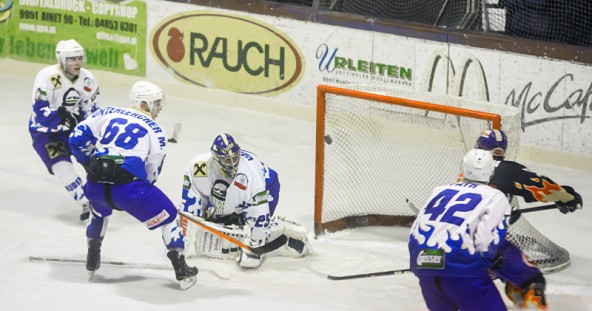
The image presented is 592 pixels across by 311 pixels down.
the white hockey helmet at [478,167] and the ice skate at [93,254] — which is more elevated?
the white hockey helmet at [478,167]

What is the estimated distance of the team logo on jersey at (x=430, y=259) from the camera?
5078 mm

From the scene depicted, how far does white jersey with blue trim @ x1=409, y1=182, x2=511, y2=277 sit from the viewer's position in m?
5.06

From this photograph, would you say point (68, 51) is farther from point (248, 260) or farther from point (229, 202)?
point (248, 260)

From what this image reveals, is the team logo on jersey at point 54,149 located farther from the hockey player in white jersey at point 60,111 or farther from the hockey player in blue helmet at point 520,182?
the hockey player in blue helmet at point 520,182

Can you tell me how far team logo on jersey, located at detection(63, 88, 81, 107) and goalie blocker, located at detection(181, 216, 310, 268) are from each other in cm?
138

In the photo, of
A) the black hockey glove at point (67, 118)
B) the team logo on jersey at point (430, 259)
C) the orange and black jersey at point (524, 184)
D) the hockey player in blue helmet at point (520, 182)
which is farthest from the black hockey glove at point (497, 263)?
the black hockey glove at point (67, 118)

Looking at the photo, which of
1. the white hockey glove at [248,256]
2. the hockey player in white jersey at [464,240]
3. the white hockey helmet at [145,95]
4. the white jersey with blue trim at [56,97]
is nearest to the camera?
the hockey player in white jersey at [464,240]

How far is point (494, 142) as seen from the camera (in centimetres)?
650

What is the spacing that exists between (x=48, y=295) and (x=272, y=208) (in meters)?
1.42

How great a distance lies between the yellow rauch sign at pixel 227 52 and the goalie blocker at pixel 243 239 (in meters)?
3.32

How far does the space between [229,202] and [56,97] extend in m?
1.61

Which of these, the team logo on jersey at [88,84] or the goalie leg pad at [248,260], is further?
the team logo on jersey at [88,84]

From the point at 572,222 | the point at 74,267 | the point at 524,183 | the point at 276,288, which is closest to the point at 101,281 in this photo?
the point at 74,267

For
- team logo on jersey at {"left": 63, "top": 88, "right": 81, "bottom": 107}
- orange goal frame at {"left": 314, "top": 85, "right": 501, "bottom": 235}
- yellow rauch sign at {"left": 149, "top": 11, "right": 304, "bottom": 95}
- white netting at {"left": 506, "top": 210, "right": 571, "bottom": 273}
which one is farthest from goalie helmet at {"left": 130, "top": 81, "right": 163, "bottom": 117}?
yellow rauch sign at {"left": 149, "top": 11, "right": 304, "bottom": 95}
